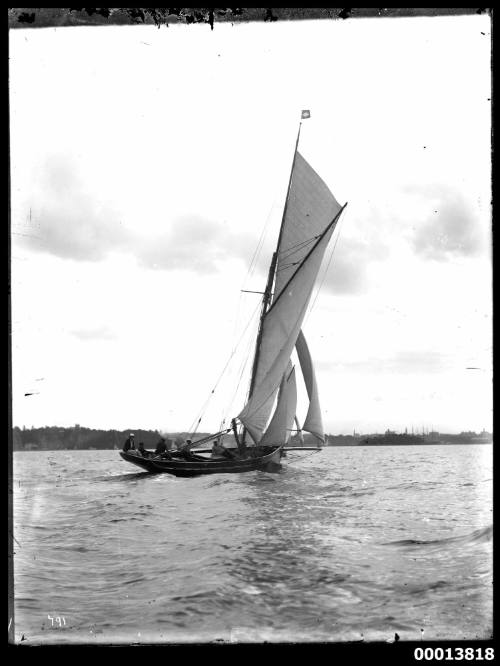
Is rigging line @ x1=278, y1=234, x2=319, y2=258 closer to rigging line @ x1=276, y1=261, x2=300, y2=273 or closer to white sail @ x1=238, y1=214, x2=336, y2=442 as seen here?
rigging line @ x1=276, y1=261, x2=300, y2=273

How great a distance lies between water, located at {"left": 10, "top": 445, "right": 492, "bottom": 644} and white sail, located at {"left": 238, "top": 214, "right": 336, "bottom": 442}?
1347cm

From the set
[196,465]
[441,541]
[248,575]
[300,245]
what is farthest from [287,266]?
[248,575]

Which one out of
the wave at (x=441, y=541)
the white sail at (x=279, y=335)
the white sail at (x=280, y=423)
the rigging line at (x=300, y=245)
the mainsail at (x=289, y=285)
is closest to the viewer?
the wave at (x=441, y=541)

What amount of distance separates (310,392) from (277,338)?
11506 millimetres

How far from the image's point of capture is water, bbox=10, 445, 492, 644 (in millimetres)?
4824

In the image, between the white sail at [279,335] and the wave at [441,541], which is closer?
the wave at [441,541]

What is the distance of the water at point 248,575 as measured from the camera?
190 inches

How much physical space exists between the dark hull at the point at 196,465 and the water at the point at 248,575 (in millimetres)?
13829

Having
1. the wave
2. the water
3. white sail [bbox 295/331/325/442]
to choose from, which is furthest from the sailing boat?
the wave

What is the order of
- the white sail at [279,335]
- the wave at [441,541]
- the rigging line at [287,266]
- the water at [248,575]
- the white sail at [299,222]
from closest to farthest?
the water at [248,575]
the wave at [441,541]
the white sail at [299,222]
the white sail at [279,335]
the rigging line at [287,266]

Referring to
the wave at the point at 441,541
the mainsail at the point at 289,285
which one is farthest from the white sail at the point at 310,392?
the wave at the point at 441,541

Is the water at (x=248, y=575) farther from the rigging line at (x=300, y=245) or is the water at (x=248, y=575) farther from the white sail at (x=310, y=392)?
the white sail at (x=310, y=392)

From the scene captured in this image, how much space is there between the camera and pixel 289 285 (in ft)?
84.8
